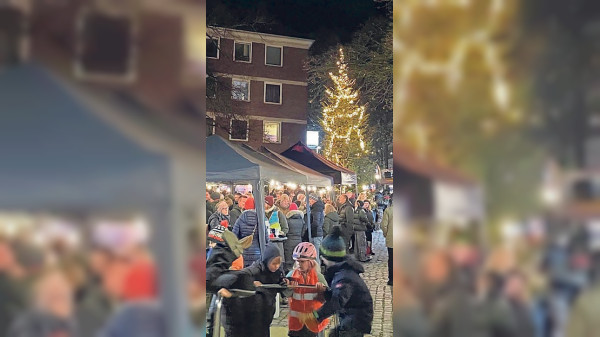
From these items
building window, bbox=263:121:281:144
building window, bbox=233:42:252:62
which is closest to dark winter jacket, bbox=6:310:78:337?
building window, bbox=263:121:281:144

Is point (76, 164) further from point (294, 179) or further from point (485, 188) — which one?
point (294, 179)

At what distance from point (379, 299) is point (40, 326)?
7840mm

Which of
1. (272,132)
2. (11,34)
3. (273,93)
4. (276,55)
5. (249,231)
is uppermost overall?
(276,55)

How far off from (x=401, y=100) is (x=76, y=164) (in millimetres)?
938

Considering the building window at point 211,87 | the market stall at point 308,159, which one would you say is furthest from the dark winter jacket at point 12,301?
the market stall at point 308,159

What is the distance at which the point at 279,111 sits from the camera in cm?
3619

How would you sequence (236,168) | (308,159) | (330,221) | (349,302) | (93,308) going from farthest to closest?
(308,159)
(330,221)
(236,168)
(349,302)
(93,308)

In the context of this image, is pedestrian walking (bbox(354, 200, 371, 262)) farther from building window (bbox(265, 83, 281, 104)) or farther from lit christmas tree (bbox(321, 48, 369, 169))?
building window (bbox(265, 83, 281, 104))

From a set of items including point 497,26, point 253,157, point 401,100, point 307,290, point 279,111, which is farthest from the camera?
point 279,111

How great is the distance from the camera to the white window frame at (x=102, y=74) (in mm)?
1441

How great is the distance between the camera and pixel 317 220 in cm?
1192

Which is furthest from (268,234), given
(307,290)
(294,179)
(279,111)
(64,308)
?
(279,111)

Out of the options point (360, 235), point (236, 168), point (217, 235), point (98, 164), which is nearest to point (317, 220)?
point (360, 235)

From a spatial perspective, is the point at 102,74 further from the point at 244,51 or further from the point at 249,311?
the point at 244,51
